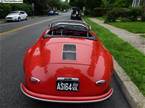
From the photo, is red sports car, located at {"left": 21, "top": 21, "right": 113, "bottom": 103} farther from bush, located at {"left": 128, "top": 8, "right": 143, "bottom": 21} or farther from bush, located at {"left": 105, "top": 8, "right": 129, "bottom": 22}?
bush, located at {"left": 128, "top": 8, "right": 143, "bottom": 21}

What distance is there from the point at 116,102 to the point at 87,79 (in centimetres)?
102

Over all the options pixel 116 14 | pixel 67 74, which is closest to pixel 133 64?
pixel 67 74

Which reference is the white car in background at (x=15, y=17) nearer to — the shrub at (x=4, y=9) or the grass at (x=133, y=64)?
the shrub at (x=4, y=9)

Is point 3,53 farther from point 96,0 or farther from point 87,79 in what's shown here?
point 96,0

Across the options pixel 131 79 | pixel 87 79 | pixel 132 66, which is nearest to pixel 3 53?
pixel 132 66

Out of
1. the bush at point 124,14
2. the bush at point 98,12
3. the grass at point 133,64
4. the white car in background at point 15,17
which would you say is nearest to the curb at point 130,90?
the grass at point 133,64

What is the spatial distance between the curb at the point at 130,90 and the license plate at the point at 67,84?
1091mm

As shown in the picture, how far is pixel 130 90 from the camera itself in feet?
20.7

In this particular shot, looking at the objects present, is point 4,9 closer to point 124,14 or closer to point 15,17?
point 15,17

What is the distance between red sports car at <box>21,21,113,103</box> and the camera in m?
5.34

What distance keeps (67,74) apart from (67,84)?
19 centimetres

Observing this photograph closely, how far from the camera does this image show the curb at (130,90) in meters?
5.62

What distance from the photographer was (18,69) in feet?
28.8

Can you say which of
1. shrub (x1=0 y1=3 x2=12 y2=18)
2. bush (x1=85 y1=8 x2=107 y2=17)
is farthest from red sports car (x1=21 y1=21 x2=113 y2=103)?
bush (x1=85 y1=8 x2=107 y2=17)
